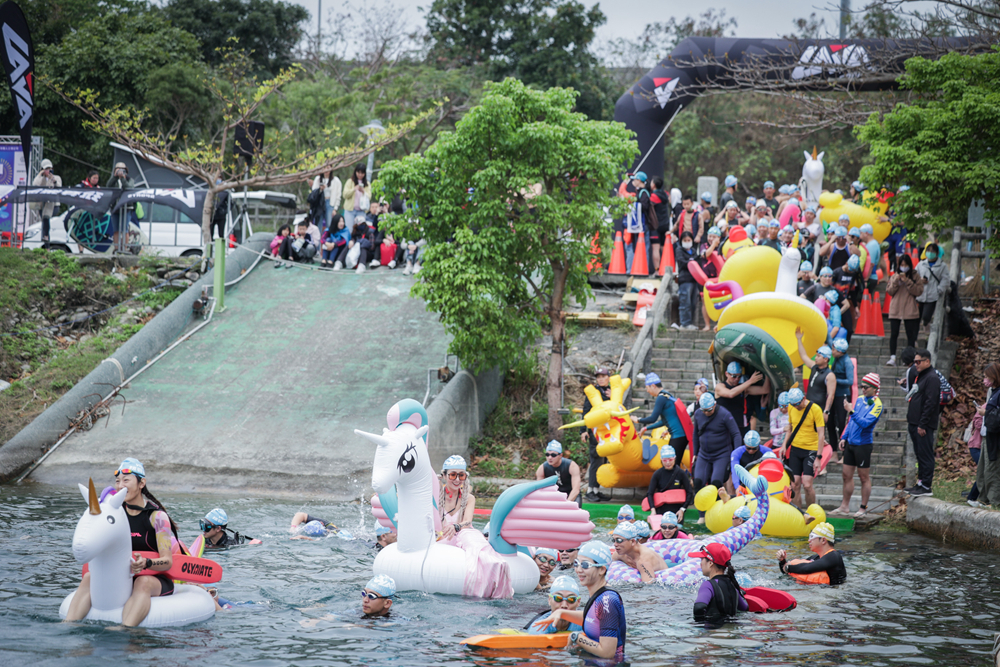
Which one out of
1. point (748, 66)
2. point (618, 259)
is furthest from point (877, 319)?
point (618, 259)

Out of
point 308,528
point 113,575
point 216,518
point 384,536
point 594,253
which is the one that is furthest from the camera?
point 594,253

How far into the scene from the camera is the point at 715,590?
7992mm

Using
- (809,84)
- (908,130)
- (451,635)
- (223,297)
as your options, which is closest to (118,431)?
(223,297)

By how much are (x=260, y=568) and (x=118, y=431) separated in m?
6.62

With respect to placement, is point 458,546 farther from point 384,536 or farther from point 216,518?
point 216,518

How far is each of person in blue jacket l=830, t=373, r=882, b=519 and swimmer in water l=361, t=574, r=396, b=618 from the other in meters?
7.23

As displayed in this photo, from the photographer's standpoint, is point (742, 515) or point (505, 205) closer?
point (742, 515)

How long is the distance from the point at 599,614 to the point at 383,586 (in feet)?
7.11

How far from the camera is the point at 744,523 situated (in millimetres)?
10102

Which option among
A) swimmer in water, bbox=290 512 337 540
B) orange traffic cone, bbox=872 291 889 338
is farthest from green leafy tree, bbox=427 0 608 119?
swimmer in water, bbox=290 512 337 540

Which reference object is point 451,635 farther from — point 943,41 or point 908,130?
point 943,41

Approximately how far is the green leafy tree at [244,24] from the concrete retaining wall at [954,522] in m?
30.6

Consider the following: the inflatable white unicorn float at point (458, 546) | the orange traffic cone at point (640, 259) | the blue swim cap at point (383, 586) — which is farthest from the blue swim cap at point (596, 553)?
the orange traffic cone at point (640, 259)

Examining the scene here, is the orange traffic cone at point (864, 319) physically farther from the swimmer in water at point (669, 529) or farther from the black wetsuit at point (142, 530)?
the black wetsuit at point (142, 530)
